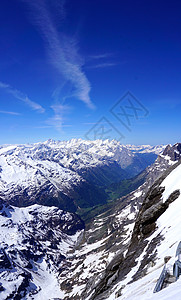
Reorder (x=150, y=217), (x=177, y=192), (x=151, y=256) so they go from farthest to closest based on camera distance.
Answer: (x=150, y=217)
(x=177, y=192)
(x=151, y=256)

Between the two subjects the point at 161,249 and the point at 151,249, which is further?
the point at 151,249

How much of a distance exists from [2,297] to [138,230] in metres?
208

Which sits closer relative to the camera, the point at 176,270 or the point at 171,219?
the point at 176,270

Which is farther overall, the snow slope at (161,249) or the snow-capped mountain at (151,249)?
the snow-capped mountain at (151,249)

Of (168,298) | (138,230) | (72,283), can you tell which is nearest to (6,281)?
(72,283)

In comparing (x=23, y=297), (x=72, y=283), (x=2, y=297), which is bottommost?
(x=72, y=283)

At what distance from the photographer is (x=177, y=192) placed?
34.4 metres

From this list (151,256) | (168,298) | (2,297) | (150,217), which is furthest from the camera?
(2,297)

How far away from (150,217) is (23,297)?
730ft

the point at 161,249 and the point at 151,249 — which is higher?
the point at 161,249

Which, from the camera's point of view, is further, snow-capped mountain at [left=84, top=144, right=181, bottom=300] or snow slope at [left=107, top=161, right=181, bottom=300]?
snow-capped mountain at [left=84, top=144, right=181, bottom=300]

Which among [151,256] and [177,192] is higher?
[177,192]

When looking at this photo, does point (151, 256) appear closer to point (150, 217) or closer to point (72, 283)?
point (150, 217)

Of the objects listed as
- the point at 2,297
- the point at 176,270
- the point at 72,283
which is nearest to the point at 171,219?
the point at 176,270
